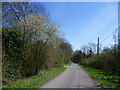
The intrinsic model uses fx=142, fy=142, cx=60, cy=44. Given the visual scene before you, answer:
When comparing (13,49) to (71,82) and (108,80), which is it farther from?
(108,80)

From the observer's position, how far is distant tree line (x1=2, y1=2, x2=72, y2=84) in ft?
37.3

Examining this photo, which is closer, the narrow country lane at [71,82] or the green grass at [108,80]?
the narrow country lane at [71,82]

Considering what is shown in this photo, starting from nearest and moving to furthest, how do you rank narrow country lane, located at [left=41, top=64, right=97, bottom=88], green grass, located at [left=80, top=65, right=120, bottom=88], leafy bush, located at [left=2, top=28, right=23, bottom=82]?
narrow country lane, located at [left=41, top=64, right=97, bottom=88] < green grass, located at [left=80, top=65, right=120, bottom=88] < leafy bush, located at [left=2, top=28, right=23, bottom=82]

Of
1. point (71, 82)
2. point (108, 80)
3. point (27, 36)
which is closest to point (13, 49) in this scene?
point (27, 36)

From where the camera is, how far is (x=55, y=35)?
14781 millimetres

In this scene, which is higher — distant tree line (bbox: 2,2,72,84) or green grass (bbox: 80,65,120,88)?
distant tree line (bbox: 2,2,72,84)

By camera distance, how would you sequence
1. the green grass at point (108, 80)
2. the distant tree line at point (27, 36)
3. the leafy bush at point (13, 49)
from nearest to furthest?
the green grass at point (108, 80) → the leafy bush at point (13, 49) → the distant tree line at point (27, 36)

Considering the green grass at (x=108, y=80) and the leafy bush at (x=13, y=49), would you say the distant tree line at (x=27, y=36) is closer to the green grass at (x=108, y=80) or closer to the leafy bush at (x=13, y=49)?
the leafy bush at (x=13, y=49)

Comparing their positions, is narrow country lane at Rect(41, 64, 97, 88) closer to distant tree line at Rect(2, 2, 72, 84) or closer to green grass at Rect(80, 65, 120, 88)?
green grass at Rect(80, 65, 120, 88)

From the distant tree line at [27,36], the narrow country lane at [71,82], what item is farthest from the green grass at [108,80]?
the distant tree line at [27,36]

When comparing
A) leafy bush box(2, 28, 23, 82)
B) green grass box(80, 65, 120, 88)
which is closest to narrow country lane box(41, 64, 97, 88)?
green grass box(80, 65, 120, 88)

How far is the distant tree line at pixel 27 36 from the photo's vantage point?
1136 cm

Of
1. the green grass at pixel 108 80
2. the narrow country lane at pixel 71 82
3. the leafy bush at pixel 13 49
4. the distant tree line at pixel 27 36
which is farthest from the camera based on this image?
the distant tree line at pixel 27 36

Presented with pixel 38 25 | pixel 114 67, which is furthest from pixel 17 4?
pixel 114 67
